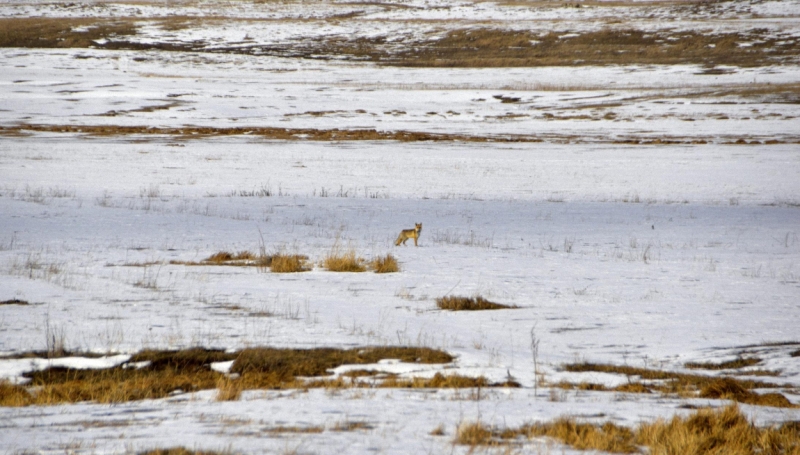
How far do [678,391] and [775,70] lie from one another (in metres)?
66.5

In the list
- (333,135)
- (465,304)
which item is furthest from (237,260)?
(333,135)

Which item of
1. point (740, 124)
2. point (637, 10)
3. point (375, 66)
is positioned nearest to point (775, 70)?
point (740, 124)

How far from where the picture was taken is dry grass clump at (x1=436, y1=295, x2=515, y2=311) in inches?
360

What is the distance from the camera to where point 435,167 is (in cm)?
2738

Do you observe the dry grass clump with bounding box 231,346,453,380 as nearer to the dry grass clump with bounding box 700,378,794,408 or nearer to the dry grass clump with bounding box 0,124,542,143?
the dry grass clump with bounding box 700,378,794,408

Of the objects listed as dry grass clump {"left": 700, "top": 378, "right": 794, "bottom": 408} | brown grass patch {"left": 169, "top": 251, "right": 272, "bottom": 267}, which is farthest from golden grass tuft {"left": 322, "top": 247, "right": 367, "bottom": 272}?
dry grass clump {"left": 700, "top": 378, "right": 794, "bottom": 408}

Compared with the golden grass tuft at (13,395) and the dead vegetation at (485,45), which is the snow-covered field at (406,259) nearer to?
the golden grass tuft at (13,395)

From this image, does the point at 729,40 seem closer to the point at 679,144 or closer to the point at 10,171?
the point at 679,144

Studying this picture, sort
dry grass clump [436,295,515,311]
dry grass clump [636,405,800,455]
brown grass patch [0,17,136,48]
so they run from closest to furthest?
1. dry grass clump [636,405,800,455]
2. dry grass clump [436,295,515,311]
3. brown grass patch [0,17,136,48]

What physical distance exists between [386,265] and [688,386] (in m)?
5.63

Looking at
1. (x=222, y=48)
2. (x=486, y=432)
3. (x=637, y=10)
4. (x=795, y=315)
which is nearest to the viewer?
(x=486, y=432)

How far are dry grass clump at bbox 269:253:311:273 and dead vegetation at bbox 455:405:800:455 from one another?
6371mm

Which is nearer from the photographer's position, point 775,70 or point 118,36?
point 775,70

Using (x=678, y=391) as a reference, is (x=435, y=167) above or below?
below
